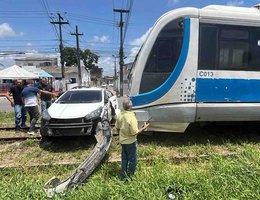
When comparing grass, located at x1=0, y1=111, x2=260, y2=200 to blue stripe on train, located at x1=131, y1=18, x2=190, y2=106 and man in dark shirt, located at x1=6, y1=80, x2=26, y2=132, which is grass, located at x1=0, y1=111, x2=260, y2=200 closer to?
blue stripe on train, located at x1=131, y1=18, x2=190, y2=106

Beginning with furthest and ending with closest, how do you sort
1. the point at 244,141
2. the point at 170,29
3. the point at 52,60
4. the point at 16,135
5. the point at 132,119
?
the point at 52,60 < the point at 16,135 < the point at 244,141 < the point at 170,29 < the point at 132,119

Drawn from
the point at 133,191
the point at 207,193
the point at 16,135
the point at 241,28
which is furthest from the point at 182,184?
the point at 16,135

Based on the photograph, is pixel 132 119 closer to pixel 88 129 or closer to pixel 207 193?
pixel 207 193

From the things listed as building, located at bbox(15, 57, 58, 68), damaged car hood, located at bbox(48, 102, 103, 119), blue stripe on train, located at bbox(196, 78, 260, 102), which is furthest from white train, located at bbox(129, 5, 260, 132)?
building, located at bbox(15, 57, 58, 68)

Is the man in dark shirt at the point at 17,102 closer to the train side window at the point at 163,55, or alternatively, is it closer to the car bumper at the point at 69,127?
the car bumper at the point at 69,127

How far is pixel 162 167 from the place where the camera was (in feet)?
18.1

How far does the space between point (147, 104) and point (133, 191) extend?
9.92ft

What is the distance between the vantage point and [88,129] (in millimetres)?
7211

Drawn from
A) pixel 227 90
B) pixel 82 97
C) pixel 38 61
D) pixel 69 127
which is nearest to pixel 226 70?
pixel 227 90

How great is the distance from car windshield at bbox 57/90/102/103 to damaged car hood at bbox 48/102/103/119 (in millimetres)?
424

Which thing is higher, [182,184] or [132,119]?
[132,119]

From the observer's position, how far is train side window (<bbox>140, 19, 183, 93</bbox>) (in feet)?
22.2

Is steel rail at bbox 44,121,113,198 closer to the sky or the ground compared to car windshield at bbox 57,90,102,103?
closer to the ground

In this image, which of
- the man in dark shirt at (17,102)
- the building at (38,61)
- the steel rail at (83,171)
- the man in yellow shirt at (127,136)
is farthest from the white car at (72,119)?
the building at (38,61)
